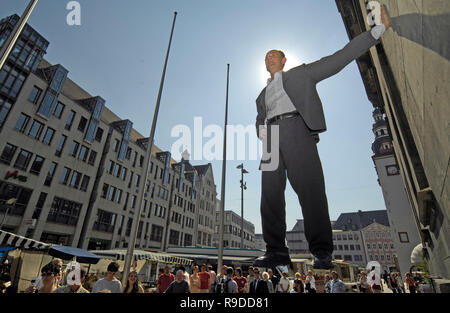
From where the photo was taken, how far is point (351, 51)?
89.0 inches

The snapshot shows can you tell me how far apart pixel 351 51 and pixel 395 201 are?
41767mm

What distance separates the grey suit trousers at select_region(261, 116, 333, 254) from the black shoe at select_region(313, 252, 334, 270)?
4 cm

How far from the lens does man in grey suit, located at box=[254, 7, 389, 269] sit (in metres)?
2.01

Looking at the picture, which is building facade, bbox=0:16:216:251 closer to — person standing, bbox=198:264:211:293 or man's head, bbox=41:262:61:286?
person standing, bbox=198:264:211:293

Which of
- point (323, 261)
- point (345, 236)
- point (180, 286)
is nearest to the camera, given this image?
point (323, 261)

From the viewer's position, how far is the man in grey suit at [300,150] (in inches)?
79.2

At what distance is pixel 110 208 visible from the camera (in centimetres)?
3316

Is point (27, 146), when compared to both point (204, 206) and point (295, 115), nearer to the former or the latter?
point (295, 115)

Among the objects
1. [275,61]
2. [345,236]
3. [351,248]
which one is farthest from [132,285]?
[345,236]

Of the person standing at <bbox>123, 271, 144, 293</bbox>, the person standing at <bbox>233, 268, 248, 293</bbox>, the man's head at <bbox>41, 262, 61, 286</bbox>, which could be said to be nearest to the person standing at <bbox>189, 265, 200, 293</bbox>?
the person standing at <bbox>233, 268, 248, 293</bbox>

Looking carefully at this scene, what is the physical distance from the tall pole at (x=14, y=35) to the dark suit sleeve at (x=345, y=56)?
10.2 metres

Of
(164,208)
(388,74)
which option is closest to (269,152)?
(388,74)

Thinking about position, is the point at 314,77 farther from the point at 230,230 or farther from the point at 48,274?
the point at 230,230

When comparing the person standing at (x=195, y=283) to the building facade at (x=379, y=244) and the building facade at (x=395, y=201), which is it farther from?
the building facade at (x=379, y=244)
